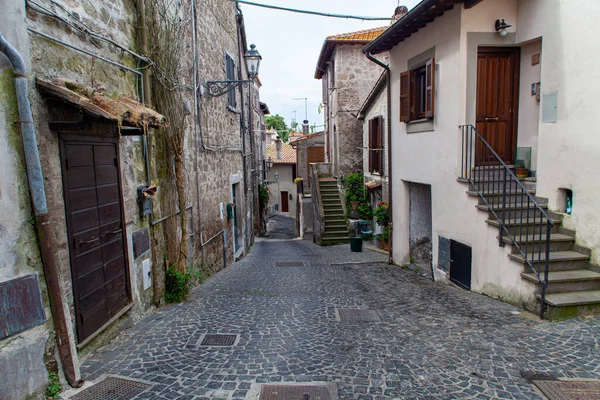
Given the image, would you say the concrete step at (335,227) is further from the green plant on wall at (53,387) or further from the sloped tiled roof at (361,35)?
the green plant on wall at (53,387)

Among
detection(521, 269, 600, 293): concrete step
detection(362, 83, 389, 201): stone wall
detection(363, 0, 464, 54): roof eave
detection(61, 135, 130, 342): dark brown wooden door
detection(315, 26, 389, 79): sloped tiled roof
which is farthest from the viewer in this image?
detection(315, 26, 389, 79): sloped tiled roof

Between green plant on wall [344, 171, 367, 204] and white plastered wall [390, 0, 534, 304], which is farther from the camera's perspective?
green plant on wall [344, 171, 367, 204]

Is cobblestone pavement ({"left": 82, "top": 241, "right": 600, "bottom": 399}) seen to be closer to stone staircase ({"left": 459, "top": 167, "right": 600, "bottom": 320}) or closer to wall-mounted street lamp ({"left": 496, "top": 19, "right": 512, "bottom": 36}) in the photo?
stone staircase ({"left": 459, "top": 167, "right": 600, "bottom": 320})

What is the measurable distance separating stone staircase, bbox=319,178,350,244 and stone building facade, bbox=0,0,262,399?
968 cm

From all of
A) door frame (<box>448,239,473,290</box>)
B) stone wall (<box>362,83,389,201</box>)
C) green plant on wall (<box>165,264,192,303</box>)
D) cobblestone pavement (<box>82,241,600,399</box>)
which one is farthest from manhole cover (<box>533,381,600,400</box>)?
stone wall (<box>362,83,389,201</box>)

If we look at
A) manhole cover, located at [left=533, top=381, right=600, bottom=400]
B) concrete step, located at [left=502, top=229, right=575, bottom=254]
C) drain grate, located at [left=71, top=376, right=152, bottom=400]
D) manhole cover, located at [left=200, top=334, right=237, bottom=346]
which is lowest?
manhole cover, located at [left=200, top=334, right=237, bottom=346]

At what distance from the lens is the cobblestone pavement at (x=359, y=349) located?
3719mm

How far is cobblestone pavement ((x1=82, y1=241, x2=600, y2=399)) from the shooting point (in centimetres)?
372

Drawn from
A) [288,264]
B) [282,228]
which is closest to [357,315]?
[288,264]

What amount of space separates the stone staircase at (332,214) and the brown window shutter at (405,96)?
810 cm

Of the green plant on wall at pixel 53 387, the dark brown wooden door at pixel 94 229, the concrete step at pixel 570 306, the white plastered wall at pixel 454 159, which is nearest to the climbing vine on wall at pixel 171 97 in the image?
the dark brown wooden door at pixel 94 229

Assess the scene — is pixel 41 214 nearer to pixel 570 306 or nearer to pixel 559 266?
pixel 570 306

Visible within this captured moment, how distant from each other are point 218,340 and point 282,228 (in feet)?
81.1

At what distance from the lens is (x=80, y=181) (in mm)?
4121
